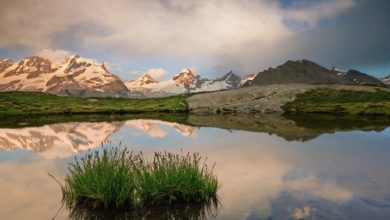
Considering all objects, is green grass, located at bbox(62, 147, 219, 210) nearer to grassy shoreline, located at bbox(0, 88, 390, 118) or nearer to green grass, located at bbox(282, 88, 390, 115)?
green grass, located at bbox(282, 88, 390, 115)

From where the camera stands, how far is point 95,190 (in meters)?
15.9

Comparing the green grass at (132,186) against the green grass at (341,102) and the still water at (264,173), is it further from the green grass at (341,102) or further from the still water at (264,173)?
the green grass at (341,102)

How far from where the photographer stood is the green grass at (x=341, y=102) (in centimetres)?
8525

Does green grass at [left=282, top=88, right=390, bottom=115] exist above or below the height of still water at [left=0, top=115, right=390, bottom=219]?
above

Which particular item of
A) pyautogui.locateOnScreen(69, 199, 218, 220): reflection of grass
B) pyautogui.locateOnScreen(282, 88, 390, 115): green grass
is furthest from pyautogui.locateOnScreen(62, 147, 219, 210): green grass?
pyautogui.locateOnScreen(282, 88, 390, 115): green grass

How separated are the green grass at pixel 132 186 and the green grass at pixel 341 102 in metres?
69.8

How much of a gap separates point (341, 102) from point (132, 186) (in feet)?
317

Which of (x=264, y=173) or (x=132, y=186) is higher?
(x=132, y=186)

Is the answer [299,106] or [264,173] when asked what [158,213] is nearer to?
[264,173]

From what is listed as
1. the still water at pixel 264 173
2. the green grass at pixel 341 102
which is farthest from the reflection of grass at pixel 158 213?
the green grass at pixel 341 102

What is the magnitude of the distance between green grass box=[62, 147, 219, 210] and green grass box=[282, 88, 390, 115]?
69.8 m

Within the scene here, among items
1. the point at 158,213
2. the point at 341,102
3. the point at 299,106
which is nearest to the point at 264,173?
the point at 158,213

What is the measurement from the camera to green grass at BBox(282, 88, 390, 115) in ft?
280

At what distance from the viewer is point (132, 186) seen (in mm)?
15883
